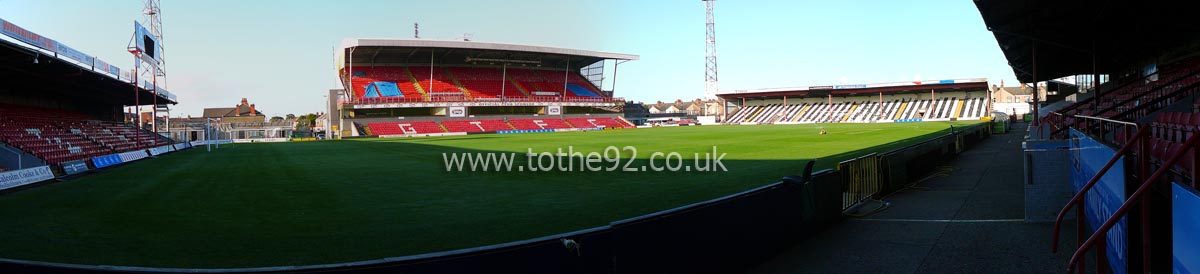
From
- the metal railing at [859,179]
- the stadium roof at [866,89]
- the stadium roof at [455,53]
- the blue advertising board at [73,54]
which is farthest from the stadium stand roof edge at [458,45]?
the metal railing at [859,179]

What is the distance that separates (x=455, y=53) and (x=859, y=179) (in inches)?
2712

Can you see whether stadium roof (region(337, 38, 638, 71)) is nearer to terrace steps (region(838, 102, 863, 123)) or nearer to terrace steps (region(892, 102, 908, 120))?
terrace steps (region(838, 102, 863, 123))

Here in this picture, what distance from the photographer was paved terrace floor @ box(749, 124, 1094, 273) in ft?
18.6

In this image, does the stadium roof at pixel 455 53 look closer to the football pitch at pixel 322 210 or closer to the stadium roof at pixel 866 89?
the stadium roof at pixel 866 89

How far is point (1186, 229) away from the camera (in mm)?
3154

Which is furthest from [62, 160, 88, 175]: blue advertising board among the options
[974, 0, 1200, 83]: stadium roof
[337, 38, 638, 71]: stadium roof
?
[337, 38, 638, 71]: stadium roof

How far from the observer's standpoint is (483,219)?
8.38 metres

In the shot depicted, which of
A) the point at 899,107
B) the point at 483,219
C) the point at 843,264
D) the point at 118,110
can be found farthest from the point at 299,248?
the point at 899,107

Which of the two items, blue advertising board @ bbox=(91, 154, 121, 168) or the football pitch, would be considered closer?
the football pitch

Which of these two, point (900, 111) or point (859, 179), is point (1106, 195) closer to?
point (859, 179)

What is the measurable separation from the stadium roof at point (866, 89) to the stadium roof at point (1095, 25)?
162 ft

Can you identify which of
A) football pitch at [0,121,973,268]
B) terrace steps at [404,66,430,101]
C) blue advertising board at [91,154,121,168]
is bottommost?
football pitch at [0,121,973,268]

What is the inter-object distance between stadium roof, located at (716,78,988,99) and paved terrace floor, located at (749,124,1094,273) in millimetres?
72068

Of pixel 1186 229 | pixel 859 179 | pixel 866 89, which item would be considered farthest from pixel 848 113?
pixel 1186 229
